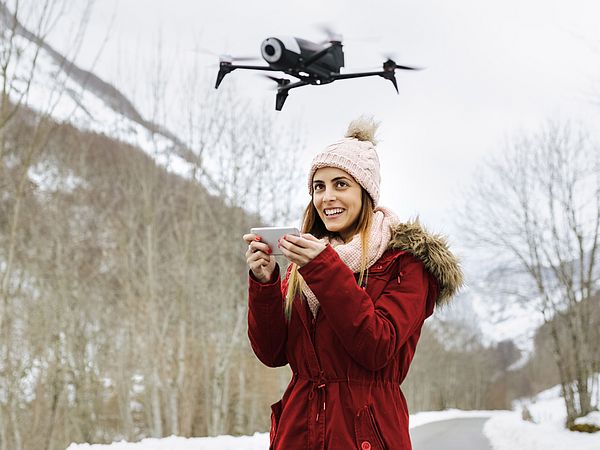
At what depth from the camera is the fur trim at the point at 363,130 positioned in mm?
2797

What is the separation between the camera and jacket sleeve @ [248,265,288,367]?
2.48m

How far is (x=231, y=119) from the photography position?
62.5 feet

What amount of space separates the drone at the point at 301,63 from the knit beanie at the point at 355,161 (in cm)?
61

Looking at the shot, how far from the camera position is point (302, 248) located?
226 cm

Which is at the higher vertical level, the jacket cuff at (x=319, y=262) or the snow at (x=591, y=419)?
the jacket cuff at (x=319, y=262)

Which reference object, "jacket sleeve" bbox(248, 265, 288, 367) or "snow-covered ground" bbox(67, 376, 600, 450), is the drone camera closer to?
"jacket sleeve" bbox(248, 265, 288, 367)

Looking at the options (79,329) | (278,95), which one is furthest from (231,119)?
(278,95)

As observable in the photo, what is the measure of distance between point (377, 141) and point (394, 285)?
666mm

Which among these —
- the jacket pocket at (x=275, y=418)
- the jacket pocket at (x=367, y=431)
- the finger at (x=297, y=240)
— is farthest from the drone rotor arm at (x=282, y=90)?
the jacket pocket at (x=367, y=431)

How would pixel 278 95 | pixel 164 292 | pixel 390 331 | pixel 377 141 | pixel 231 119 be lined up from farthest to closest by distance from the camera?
pixel 164 292 < pixel 231 119 < pixel 278 95 < pixel 377 141 < pixel 390 331

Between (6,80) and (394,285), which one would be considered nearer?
(394,285)

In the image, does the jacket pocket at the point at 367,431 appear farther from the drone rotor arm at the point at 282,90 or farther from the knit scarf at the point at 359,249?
the drone rotor arm at the point at 282,90

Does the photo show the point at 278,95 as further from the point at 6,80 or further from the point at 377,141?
the point at 6,80

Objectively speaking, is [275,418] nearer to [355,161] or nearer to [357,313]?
[357,313]
